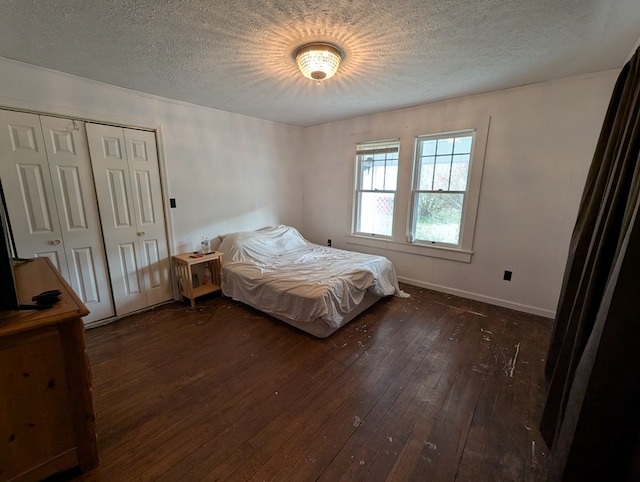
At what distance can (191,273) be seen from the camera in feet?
10.6

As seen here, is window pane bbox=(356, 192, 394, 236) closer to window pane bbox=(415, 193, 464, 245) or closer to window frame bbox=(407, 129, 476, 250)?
window frame bbox=(407, 129, 476, 250)

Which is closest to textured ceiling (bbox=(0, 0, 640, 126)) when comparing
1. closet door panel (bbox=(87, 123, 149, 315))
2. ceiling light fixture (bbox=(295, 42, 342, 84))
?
ceiling light fixture (bbox=(295, 42, 342, 84))

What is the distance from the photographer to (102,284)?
269 centimetres

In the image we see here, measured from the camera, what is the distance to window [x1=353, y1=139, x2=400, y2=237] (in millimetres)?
3756

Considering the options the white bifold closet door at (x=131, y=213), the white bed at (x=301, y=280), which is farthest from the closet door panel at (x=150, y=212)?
the white bed at (x=301, y=280)

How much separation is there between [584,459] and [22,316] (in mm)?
2233

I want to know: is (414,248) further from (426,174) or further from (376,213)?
(426,174)

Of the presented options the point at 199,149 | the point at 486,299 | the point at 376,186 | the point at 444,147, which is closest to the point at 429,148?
the point at 444,147

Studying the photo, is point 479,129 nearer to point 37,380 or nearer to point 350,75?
point 350,75

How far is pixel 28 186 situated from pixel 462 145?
4.48 metres

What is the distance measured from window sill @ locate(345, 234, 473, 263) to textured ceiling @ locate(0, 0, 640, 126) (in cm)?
189

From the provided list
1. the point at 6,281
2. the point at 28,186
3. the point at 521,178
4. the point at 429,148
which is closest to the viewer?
the point at 6,281

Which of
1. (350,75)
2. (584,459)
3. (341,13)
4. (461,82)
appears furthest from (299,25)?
(584,459)

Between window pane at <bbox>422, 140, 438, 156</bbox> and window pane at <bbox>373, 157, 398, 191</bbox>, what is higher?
window pane at <bbox>422, 140, 438, 156</bbox>
